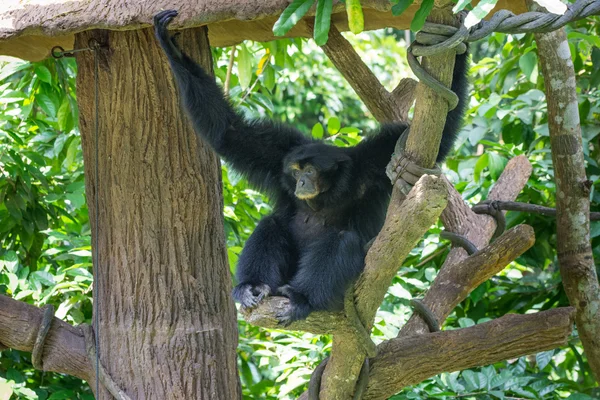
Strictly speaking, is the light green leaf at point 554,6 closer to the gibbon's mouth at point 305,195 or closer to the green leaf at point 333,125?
the gibbon's mouth at point 305,195

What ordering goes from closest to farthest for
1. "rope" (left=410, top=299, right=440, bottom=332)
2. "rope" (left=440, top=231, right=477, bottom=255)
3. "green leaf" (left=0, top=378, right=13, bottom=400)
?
"green leaf" (left=0, top=378, right=13, bottom=400), "rope" (left=410, top=299, right=440, bottom=332), "rope" (left=440, top=231, right=477, bottom=255)

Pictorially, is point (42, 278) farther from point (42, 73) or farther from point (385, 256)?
point (385, 256)

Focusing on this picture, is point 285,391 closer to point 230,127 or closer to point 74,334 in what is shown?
point 74,334

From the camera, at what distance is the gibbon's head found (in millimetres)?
3857

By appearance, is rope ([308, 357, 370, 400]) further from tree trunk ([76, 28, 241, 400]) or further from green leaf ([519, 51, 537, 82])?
green leaf ([519, 51, 537, 82])

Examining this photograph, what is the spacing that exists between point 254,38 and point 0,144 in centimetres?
198

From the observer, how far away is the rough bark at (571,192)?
178 inches

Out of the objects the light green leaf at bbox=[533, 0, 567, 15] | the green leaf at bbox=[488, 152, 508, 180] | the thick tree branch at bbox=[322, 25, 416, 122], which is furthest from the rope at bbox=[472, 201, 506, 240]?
the light green leaf at bbox=[533, 0, 567, 15]

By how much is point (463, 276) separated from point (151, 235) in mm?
1829

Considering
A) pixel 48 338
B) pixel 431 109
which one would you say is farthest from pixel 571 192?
pixel 48 338

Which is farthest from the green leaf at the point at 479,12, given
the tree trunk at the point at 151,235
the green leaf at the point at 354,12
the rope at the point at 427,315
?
the rope at the point at 427,315

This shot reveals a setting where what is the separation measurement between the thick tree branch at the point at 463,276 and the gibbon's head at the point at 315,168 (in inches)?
38.1

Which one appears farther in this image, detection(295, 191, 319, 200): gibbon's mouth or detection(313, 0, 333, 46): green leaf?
detection(295, 191, 319, 200): gibbon's mouth

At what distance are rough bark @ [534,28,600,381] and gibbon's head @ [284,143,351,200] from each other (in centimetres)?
147
